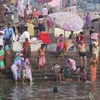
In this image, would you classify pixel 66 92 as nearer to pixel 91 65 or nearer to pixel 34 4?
pixel 91 65

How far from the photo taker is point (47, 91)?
1948cm

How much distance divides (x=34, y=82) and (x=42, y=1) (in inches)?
563

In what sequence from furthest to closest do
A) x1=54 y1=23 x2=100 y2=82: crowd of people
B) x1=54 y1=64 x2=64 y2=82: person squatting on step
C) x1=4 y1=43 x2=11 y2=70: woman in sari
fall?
x1=4 y1=43 x2=11 y2=70: woman in sari → x1=54 y1=23 x2=100 y2=82: crowd of people → x1=54 y1=64 x2=64 y2=82: person squatting on step

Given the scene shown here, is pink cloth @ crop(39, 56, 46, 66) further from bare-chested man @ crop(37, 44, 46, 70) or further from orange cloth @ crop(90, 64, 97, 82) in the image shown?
orange cloth @ crop(90, 64, 97, 82)

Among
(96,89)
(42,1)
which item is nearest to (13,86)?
(96,89)

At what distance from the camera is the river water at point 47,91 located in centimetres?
1806

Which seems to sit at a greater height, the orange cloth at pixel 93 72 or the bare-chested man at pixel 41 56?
the bare-chested man at pixel 41 56

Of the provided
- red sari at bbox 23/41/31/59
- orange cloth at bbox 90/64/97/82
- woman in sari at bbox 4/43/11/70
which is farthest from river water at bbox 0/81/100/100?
red sari at bbox 23/41/31/59

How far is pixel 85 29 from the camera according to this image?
31.3 m

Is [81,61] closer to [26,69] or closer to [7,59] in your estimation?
[26,69]

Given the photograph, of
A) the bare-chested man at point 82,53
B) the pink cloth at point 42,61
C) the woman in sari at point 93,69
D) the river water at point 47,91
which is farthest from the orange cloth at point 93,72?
the pink cloth at point 42,61

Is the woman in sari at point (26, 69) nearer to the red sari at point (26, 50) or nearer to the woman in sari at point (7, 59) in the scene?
the woman in sari at point (7, 59)

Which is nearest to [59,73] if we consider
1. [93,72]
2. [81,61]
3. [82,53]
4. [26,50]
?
[93,72]

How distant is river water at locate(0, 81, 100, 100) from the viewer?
59.3 ft
